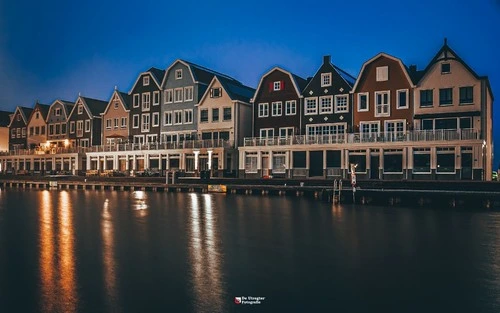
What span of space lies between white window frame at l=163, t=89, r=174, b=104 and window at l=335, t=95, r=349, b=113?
24.5 metres

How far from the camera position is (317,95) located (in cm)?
5162

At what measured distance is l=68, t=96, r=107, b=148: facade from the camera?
73.4 m

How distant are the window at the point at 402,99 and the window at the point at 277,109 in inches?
556

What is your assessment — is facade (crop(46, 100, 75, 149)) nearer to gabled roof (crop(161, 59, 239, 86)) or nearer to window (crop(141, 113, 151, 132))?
window (crop(141, 113, 151, 132))

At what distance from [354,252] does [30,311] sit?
9.65 metres

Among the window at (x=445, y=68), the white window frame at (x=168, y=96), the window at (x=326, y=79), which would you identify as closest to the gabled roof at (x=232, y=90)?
the white window frame at (x=168, y=96)

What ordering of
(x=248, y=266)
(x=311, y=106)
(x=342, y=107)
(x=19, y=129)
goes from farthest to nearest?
(x=19, y=129), (x=311, y=106), (x=342, y=107), (x=248, y=266)

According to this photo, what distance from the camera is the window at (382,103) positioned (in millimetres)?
47350

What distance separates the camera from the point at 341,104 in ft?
164

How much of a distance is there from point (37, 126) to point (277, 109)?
51670 mm

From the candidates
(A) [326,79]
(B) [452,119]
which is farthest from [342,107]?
(B) [452,119]

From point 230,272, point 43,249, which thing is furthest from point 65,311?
point 43,249

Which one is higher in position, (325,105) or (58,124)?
(58,124)

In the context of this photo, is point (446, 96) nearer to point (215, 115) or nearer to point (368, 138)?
point (368, 138)
